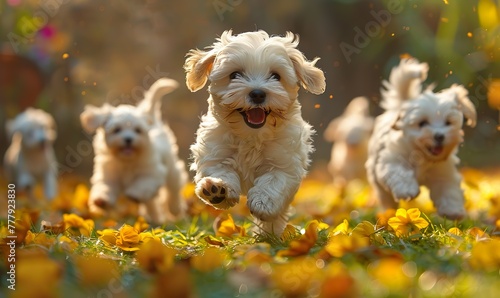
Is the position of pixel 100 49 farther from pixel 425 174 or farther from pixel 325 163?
pixel 325 163

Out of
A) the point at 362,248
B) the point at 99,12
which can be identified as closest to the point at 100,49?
the point at 99,12

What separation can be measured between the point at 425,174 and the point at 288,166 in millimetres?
1552

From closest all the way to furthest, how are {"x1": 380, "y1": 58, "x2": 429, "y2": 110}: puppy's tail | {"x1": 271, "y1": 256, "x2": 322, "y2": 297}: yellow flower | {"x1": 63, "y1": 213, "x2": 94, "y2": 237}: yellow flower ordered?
{"x1": 271, "y1": 256, "x2": 322, "y2": 297}: yellow flower
{"x1": 63, "y1": 213, "x2": 94, "y2": 237}: yellow flower
{"x1": 380, "y1": 58, "x2": 429, "y2": 110}: puppy's tail

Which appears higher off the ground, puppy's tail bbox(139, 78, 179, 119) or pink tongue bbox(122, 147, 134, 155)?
puppy's tail bbox(139, 78, 179, 119)

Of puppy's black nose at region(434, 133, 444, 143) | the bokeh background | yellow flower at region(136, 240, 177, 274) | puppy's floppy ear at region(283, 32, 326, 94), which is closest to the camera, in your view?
yellow flower at region(136, 240, 177, 274)

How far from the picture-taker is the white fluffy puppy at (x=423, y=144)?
477 cm

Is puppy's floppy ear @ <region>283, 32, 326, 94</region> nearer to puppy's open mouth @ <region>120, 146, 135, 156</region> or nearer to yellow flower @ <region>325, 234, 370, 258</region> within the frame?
yellow flower @ <region>325, 234, 370, 258</region>

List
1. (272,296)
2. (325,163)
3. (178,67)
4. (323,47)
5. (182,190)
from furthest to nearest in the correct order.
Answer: (325,163)
(323,47)
(178,67)
(182,190)
(272,296)

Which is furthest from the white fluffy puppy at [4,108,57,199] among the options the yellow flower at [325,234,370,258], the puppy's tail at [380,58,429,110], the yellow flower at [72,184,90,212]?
the yellow flower at [325,234,370,258]

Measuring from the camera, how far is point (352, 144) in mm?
8711

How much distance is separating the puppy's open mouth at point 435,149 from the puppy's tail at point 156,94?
2.39 meters

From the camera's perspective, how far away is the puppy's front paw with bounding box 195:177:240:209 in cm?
357

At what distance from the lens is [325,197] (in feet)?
24.2

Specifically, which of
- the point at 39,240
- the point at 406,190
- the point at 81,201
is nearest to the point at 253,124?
the point at 39,240
